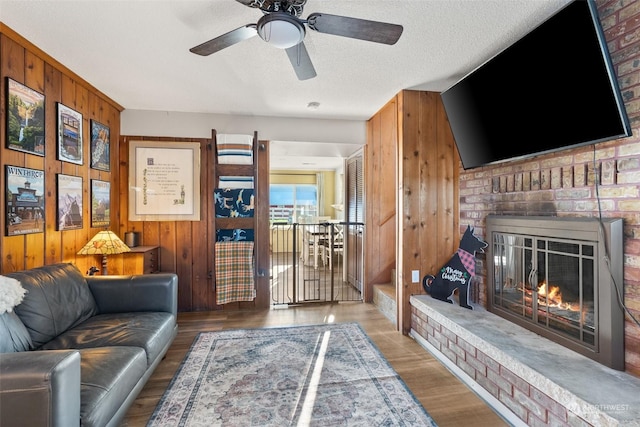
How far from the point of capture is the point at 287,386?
6.78 feet

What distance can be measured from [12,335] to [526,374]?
2.73m

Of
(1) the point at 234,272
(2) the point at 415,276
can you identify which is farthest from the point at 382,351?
(1) the point at 234,272

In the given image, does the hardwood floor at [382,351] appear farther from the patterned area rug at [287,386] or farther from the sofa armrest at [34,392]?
the sofa armrest at [34,392]

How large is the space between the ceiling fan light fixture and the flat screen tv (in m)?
1.38

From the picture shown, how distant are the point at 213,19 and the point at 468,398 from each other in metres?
2.91

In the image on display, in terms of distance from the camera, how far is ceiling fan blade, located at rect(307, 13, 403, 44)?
4.78ft

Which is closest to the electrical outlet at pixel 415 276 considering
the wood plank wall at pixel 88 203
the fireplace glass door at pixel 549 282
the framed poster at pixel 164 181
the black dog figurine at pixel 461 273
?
the black dog figurine at pixel 461 273

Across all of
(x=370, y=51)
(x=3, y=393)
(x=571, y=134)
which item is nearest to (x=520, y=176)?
(x=571, y=134)

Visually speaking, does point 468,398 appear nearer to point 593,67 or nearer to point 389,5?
point 593,67

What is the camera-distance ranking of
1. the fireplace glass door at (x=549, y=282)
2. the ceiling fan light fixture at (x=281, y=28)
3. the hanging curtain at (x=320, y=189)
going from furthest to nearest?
the hanging curtain at (x=320, y=189) → the fireplace glass door at (x=549, y=282) → the ceiling fan light fixture at (x=281, y=28)

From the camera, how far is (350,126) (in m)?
3.91

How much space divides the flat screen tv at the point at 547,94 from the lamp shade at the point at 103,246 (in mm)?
3337

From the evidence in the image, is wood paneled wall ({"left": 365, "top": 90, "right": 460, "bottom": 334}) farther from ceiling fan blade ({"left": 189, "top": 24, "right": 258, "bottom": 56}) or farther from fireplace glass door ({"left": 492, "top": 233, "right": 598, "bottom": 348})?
ceiling fan blade ({"left": 189, "top": 24, "right": 258, "bottom": 56})

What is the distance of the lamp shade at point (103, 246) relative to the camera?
2728mm
